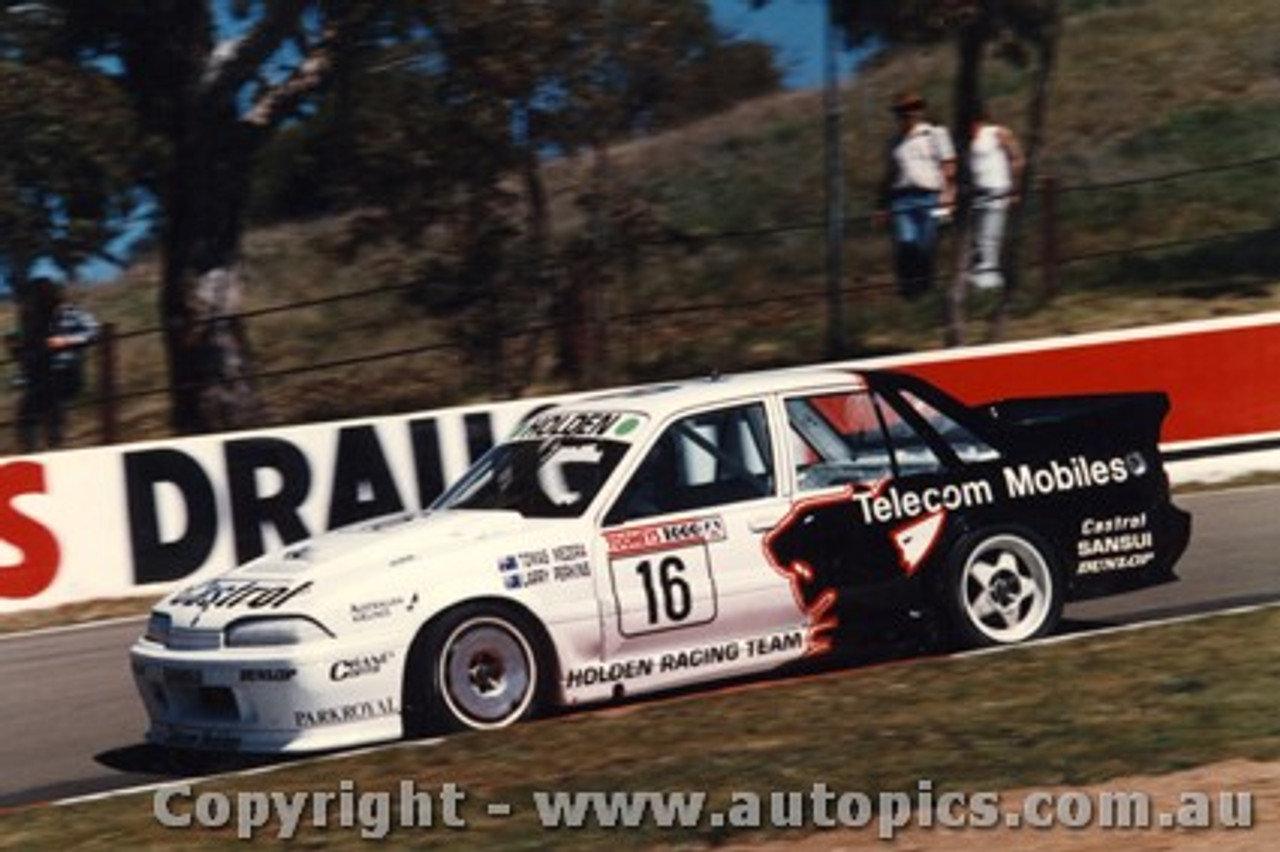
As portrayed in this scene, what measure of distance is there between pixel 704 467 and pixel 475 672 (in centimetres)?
141

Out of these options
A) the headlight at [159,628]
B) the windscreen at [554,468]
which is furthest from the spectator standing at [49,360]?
the headlight at [159,628]

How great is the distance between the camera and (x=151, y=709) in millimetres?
10234

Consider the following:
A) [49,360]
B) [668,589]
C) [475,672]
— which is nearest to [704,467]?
[668,589]

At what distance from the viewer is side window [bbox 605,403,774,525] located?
34.2 feet

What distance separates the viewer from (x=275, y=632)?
967 cm

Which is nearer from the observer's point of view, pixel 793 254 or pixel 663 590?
pixel 663 590

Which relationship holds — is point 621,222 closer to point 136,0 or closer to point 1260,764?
point 136,0

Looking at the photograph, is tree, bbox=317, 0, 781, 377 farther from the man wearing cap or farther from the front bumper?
the front bumper

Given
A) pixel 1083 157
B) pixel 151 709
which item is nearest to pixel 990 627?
pixel 151 709

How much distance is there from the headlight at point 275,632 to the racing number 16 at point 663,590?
127 centimetres

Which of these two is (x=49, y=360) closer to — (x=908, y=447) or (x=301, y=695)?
(x=908, y=447)

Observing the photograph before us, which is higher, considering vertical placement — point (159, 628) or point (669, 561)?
point (669, 561)

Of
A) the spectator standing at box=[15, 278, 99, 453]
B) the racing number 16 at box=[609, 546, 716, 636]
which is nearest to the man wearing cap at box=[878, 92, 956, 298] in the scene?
the spectator standing at box=[15, 278, 99, 453]

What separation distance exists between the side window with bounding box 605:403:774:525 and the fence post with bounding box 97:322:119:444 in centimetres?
986
